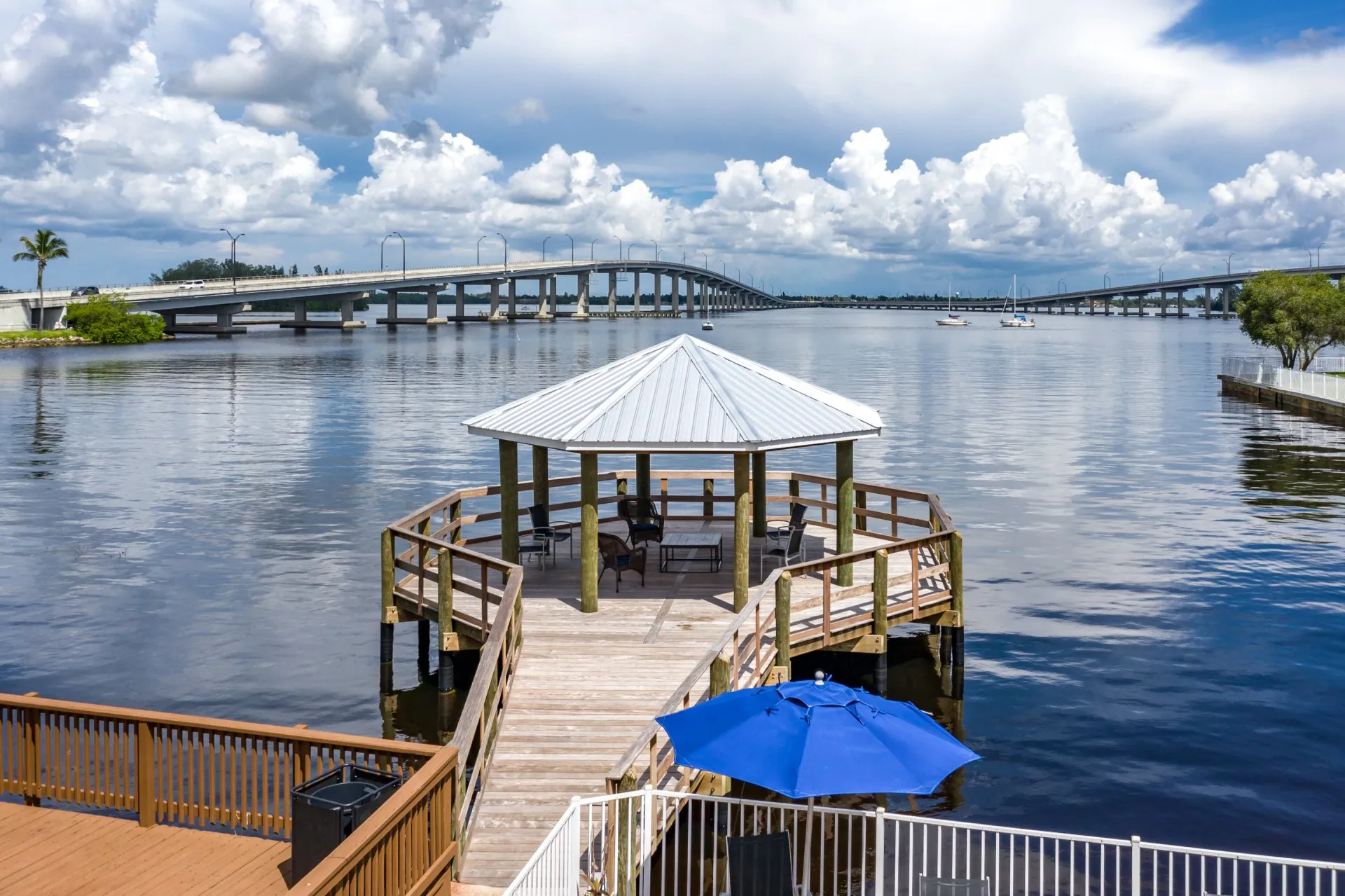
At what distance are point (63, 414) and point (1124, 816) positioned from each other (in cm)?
5319

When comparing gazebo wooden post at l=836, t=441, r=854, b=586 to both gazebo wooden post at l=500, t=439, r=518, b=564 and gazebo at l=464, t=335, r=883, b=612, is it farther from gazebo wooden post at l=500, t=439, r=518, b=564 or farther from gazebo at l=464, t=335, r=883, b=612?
gazebo wooden post at l=500, t=439, r=518, b=564

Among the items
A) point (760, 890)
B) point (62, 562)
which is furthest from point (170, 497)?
point (760, 890)

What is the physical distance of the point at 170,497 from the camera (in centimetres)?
3506

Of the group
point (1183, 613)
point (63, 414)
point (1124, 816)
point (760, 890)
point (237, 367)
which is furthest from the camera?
point (237, 367)

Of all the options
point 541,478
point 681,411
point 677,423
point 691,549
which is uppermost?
point 681,411

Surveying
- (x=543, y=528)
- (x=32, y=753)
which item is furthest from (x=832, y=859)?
(x=543, y=528)

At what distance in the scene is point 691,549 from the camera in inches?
786

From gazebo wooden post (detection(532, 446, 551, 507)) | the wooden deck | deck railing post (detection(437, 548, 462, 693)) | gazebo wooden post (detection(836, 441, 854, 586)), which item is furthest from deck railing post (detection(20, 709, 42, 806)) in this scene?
gazebo wooden post (detection(836, 441, 854, 586))

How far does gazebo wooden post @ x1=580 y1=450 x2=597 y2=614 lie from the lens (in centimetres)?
1664

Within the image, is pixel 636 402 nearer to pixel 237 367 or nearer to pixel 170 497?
pixel 170 497

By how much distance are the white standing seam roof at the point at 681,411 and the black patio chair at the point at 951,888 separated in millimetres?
7677

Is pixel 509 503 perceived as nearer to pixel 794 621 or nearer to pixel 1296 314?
pixel 794 621

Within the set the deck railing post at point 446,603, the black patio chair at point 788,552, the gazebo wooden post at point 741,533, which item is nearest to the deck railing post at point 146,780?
A: the deck railing post at point 446,603

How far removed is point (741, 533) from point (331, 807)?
342 inches
